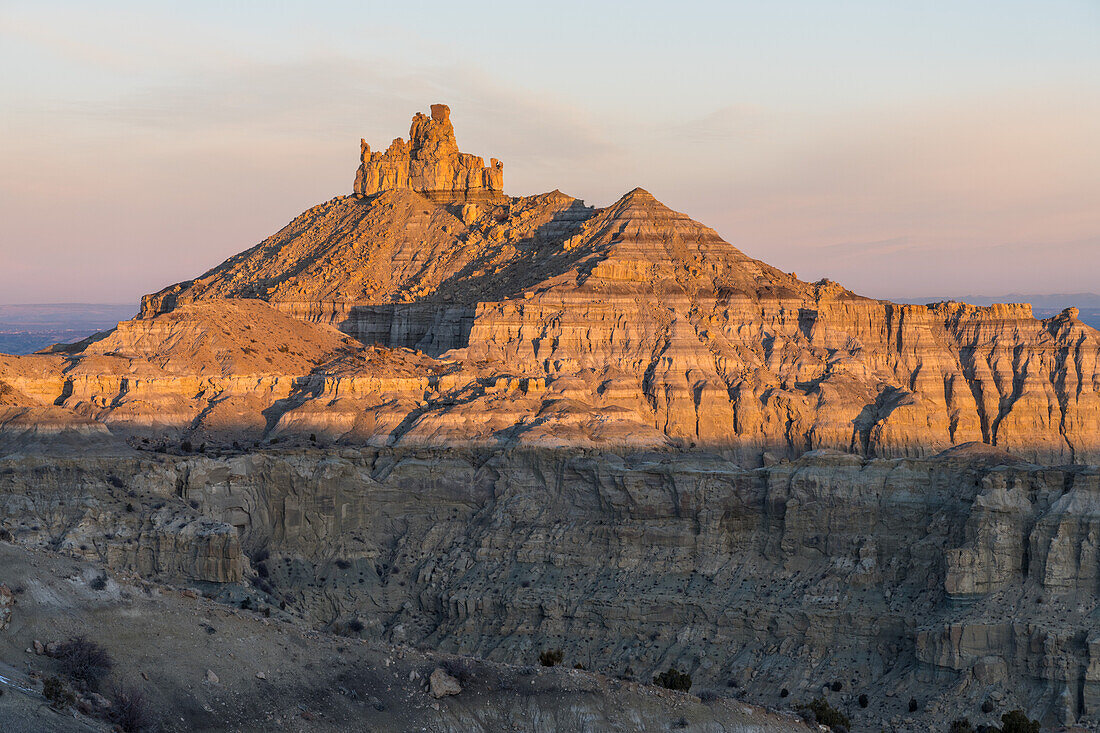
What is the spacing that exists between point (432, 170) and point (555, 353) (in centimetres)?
4749

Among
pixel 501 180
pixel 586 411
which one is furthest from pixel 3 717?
pixel 501 180

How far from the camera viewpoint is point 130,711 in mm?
51500

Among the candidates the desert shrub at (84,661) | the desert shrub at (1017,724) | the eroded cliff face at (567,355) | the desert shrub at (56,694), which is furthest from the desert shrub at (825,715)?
the eroded cliff face at (567,355)

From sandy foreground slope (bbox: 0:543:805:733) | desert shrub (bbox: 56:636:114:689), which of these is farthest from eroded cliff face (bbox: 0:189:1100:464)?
desert shrub (bbox: 56:636:114:689)

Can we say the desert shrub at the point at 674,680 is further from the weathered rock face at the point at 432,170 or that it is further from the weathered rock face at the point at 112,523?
the weathered rock face at the point at 432,170

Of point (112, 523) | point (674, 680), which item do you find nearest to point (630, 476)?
point (674, 680)

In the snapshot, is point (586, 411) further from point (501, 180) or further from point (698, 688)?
point (501, 180)

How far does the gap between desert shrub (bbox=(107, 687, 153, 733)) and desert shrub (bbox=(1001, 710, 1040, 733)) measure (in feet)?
121

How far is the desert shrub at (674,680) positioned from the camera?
76500 millimetres

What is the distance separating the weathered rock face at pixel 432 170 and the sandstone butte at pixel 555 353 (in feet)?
9.16

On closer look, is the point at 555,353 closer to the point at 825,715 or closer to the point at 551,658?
the point at 551,658

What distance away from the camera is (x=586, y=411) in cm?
10956

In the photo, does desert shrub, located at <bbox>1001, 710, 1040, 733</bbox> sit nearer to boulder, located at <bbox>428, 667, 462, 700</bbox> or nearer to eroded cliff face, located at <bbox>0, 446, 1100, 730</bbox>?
eroded cliff face, located at <bbox>0, 446, 1100, 730</bbox>

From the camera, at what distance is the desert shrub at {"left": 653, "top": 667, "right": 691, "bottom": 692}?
251 feet
